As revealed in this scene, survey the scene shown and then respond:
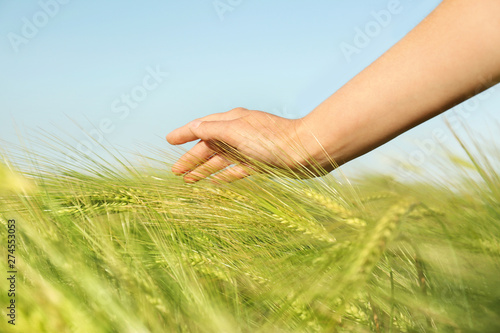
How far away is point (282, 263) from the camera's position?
0.41 meters

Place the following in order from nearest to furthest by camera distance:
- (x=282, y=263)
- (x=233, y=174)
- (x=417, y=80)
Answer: (x=282, y=263), (x=417, y=80), (x=233, y=174)

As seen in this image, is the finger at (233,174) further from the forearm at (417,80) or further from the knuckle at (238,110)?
the knuckle at (238,110)

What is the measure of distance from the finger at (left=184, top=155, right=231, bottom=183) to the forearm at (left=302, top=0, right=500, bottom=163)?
0.21 metres

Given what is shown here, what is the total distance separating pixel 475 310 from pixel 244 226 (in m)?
0.26

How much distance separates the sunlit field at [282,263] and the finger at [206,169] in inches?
5.0

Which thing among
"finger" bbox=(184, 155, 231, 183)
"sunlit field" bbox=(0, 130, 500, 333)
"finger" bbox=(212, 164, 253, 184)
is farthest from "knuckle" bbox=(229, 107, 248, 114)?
"sunlit field" bbox=(0, 130, 500, 333)

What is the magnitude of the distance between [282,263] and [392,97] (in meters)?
0.28

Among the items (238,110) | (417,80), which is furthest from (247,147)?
(417,80)

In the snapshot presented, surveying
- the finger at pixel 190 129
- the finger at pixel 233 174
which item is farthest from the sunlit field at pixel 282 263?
the finger at pixel 190 129

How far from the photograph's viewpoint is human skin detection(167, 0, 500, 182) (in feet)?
1.50

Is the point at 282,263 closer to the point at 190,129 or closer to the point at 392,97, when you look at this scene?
the point at 392,97

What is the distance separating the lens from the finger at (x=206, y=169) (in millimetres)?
710

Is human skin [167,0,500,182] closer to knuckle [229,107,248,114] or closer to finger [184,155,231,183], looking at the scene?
finger [184,155,231,183]

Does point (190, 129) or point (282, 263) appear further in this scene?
point (190, 129)
